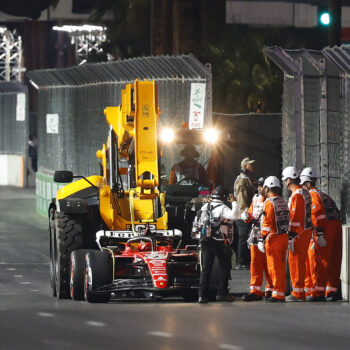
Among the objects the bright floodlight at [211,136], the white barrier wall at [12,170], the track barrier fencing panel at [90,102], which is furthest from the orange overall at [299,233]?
the white barrier wall at [12,170]

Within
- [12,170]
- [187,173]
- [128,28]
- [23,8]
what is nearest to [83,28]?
[23,8]

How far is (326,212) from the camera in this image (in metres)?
17.5

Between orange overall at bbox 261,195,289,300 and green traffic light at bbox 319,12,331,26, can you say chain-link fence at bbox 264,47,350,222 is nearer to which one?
orange overall at bbox 261,195,289,300

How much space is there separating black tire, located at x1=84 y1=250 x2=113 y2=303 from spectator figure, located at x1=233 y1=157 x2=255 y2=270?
492cm

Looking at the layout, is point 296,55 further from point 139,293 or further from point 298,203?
point 139,293

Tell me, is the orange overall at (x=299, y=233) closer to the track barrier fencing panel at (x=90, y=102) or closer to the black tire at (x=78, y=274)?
the black tire at (x=78, y=274)

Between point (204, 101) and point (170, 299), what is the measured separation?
6143mm

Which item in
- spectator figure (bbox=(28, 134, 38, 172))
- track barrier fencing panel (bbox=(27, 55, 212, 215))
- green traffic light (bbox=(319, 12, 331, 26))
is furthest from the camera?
spectator figure (bbox=(28, 134, 38, 172))

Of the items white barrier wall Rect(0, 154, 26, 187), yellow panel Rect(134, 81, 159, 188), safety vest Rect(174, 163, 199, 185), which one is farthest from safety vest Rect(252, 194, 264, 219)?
white barrier wall Rect(0, 154, 26, 187)

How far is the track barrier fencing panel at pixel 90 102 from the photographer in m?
24.8

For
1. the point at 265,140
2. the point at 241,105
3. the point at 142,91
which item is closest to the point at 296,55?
the point at 142,91

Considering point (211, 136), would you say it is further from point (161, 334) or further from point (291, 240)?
point (161, 334)

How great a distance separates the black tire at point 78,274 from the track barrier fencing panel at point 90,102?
605cm

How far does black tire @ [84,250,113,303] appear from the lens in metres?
16.9
